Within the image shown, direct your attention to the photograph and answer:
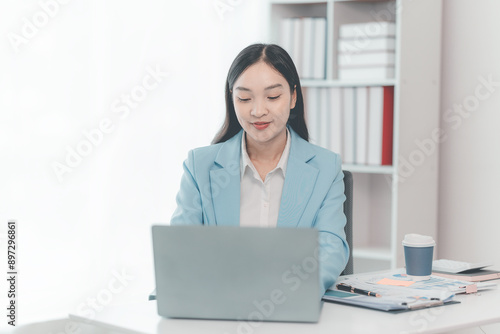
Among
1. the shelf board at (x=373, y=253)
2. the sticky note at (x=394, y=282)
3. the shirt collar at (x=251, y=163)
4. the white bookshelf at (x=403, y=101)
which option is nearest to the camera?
the sticky note at (x=394, y=282)

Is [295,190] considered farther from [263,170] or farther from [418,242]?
[418,242]

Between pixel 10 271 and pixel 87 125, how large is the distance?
620 mm

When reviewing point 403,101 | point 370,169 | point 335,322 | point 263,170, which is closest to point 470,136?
point 403,101

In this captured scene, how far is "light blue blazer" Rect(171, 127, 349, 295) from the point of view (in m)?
1.93

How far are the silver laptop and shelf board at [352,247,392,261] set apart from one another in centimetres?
165

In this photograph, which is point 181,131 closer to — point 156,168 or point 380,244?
point 156,168

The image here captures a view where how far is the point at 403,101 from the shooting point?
2.82 m

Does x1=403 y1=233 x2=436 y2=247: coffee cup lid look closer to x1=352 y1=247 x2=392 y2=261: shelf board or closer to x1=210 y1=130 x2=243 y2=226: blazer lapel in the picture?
x1=210 y1=130 x2=243 y2=226: blazer lapel

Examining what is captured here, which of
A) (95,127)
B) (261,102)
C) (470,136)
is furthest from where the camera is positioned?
(470,136)

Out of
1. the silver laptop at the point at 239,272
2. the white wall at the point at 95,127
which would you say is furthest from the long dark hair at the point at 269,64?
the silver laptop at the point at 239,272

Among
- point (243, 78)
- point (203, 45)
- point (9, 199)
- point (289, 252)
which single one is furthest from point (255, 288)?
point (203, 45)

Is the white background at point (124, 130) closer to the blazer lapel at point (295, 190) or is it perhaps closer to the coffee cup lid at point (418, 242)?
the blazer lapel at point (295, 190)

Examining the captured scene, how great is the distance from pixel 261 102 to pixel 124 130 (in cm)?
95

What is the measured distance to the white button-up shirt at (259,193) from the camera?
2027 mm
